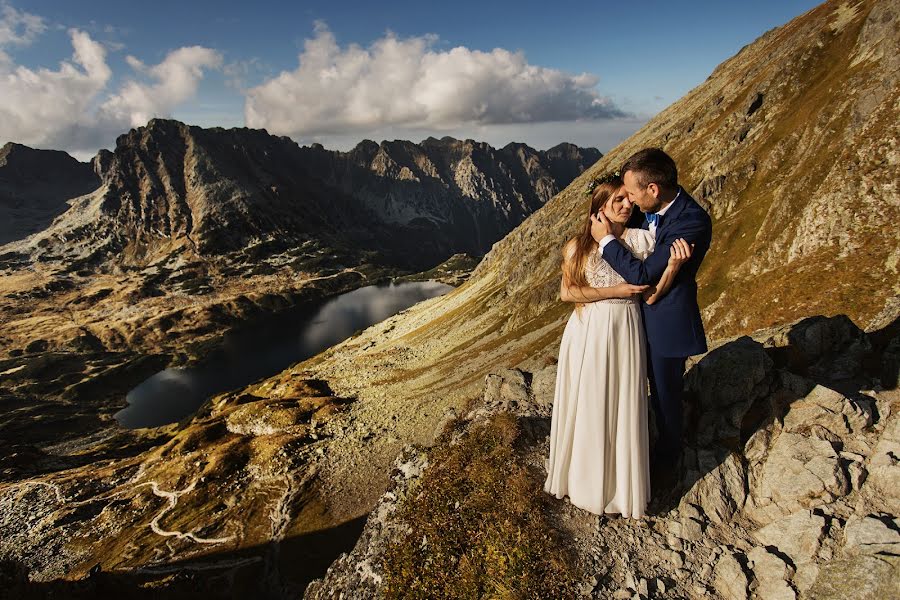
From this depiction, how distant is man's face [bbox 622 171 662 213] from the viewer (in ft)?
25.3

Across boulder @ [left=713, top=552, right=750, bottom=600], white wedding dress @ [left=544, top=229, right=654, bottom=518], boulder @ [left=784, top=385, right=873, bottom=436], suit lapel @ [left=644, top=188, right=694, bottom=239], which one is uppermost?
suit lapel @ [left=644, top=188, right=694, bottom=239]

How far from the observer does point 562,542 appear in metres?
9.96

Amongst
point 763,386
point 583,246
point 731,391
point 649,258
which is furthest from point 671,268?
point 763,386

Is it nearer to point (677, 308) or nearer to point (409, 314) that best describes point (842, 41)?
point (677, 308)

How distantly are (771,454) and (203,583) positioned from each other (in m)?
37.6

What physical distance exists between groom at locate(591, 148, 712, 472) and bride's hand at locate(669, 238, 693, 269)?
12cm

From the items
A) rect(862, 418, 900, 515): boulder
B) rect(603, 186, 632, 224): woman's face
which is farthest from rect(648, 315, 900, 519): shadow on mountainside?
rect(603, 186, 632, 224): woman's face

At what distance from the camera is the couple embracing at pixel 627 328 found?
7.71 m

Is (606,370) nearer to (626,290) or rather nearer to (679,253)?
(626,290)

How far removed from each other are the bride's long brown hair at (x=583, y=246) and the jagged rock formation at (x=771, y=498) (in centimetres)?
538

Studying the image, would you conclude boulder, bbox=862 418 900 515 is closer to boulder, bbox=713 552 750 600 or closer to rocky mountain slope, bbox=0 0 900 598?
rocky mountain slope, bbox=0 0 900 598

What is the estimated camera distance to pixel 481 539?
10.7m

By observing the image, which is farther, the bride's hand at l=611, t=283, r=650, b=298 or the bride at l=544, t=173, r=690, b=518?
the bride at l=544, t=173, r=690, b=518

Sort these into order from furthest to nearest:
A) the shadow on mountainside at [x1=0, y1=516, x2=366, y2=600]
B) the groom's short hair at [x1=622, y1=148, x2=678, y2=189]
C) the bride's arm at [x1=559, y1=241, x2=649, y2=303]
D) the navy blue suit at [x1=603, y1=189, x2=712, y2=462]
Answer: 1. the shadow on mountainside at [x1=0, y1=516, x2=366, y2=600]
2. the bride's arm at [x1=559, y1=241, x2=649, y2=303]
3. the groom's short hair at [x1=622, y1=148, x2=678, y2=189]
4. the navy blue suit at [x1=603, y1=189, x2=712, y2=462]
